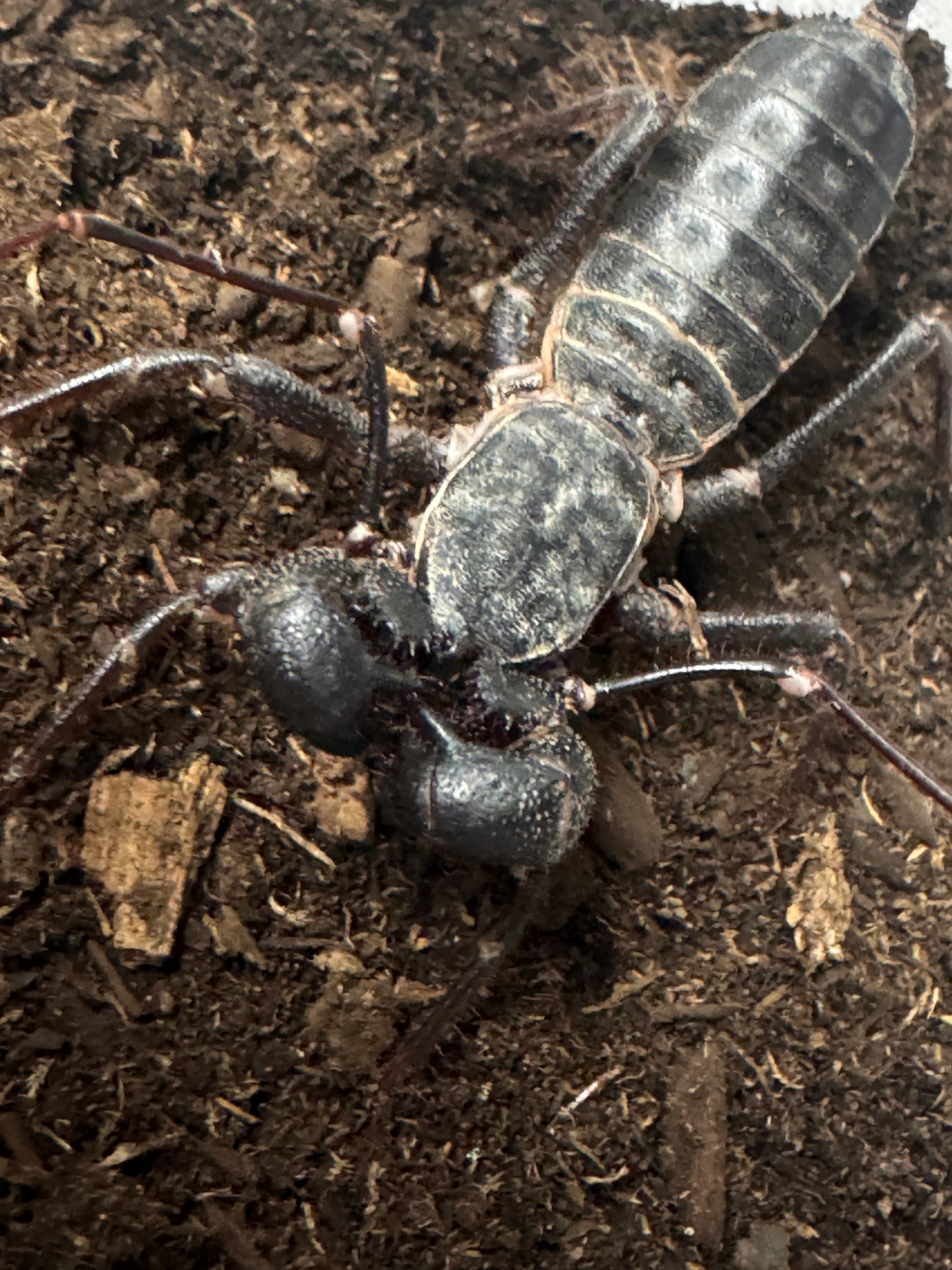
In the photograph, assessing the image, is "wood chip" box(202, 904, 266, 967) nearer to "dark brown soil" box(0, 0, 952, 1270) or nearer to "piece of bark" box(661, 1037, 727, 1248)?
"dark brown soil" box(0, 0, 952, 1270)

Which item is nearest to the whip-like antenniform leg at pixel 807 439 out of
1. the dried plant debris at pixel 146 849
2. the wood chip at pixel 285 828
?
the wood chip at pixel 285 828

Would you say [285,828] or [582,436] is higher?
[582,436]

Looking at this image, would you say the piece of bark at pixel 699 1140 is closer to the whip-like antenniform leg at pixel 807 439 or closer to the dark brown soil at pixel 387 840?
the dark brown soil at pixel 387 840

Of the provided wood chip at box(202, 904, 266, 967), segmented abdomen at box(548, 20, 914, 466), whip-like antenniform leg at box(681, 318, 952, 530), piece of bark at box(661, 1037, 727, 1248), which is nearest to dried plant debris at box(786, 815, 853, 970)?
piece of bark at box(661, 1037, 727, 1248)

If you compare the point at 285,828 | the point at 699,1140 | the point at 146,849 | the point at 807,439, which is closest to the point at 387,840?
the point at 285,828

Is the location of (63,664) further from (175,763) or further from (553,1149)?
(553,1149)

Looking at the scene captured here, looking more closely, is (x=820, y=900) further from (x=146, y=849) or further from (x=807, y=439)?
(x=146, y=849)
